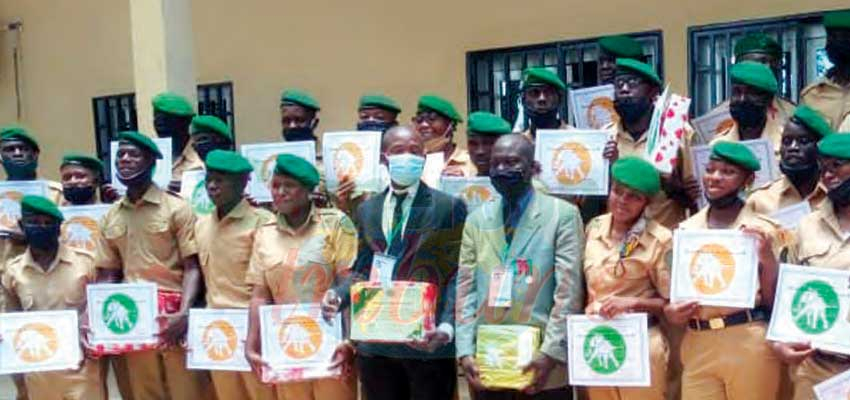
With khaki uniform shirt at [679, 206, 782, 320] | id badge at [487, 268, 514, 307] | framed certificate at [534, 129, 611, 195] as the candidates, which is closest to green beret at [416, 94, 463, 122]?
framed certificate at [534, 129, 611, 195]

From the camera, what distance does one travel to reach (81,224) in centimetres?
549

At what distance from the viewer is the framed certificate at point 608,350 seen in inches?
157

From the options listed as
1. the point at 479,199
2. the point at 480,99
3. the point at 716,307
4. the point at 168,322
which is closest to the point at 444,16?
the point at 480,99

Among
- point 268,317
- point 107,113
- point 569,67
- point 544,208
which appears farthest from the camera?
point 107,113

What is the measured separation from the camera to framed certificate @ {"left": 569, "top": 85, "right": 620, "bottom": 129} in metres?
5.43

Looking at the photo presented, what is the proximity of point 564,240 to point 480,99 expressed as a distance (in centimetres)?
395

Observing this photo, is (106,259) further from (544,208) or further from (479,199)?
(544,208)

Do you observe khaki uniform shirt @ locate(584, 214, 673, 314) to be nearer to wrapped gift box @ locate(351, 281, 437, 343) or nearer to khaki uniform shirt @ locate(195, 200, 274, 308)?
wrapped gift box @ locate(351, 281, 437, 343)

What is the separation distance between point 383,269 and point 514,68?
386cm

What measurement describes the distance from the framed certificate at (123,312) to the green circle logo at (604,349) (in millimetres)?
2175

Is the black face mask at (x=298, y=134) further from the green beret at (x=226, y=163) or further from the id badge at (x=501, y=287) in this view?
the id badge at (x=501, y=287)

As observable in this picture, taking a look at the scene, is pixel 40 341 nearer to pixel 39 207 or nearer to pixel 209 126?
pixel 39 207

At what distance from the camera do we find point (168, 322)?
4.95m

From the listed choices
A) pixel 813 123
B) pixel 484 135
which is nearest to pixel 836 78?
pixel 813 123
